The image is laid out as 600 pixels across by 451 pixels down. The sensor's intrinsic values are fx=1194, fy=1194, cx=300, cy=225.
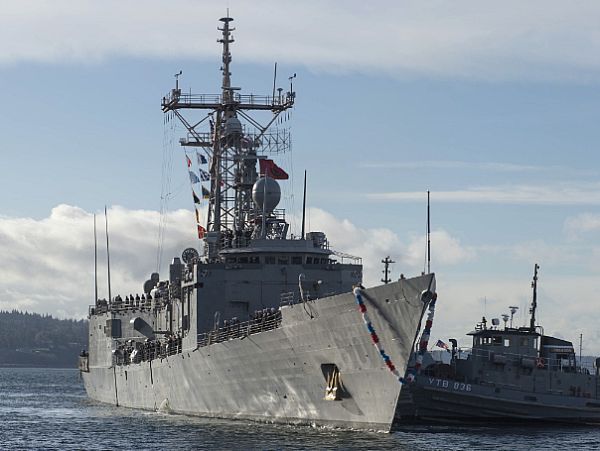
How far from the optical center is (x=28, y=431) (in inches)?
1698

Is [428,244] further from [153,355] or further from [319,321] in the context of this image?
[153,355]

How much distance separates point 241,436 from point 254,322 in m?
4.96

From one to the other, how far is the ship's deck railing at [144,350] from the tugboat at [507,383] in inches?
373

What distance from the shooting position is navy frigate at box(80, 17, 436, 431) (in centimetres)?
3331

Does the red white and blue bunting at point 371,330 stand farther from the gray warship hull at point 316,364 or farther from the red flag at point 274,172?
the red flag at point 274,172

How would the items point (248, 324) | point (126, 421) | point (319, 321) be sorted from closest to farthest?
point (319, 321) < point (248, 324) < point (126, 421)

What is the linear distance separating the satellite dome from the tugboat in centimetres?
841

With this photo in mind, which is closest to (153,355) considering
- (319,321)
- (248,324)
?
(248,324)

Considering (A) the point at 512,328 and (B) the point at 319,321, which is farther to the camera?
(A) the point at 512,328

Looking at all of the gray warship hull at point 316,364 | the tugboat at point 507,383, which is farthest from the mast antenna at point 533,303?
the gray warship hull at point 316,364

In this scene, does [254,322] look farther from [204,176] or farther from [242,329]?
[204,176]

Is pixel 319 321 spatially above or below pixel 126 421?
above

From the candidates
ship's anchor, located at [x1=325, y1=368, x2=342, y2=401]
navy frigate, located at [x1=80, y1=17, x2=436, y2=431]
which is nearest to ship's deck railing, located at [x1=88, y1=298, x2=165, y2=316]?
navy frigate, located at [x1=80, y1=17, x2=436, y2=431]

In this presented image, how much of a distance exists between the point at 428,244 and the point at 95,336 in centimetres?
3673
